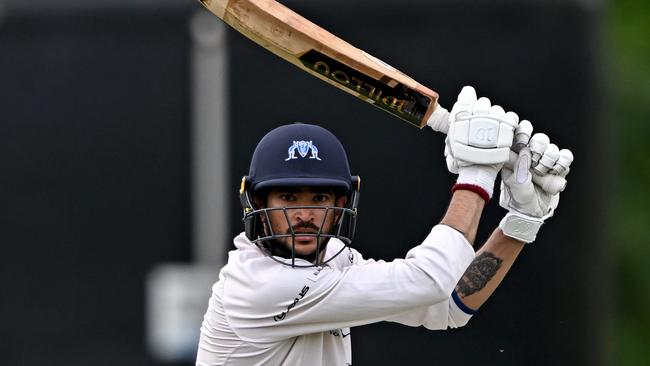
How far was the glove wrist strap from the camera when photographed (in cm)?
546

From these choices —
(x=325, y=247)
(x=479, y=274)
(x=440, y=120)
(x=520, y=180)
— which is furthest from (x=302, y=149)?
(x=479, y=274)

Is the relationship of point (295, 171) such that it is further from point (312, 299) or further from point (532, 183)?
point (532, 183)

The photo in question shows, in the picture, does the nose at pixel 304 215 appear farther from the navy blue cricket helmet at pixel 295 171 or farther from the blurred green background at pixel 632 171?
the blurred green background at pixel 632 171

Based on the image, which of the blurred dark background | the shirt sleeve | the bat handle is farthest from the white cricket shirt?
the blurred dark background

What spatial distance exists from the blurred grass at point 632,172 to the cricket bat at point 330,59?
1112cm

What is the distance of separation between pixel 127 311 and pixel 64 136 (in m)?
1.26

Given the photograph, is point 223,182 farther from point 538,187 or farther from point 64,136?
point 538,187

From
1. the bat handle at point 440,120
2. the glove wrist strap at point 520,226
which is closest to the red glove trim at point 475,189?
the bat handle at point 440,120

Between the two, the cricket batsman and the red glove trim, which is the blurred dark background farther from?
the red glove trim

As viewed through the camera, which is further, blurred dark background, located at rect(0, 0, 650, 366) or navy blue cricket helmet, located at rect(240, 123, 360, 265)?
blurred dark background, located at rect(0, 0, 650, 366)

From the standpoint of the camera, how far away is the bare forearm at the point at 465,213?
502 cm

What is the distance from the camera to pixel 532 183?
5.34m

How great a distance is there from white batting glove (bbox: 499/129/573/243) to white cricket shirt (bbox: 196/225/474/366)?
41 cm

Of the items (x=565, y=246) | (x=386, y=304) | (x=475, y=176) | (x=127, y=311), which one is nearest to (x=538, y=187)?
(x=475, y=176)
